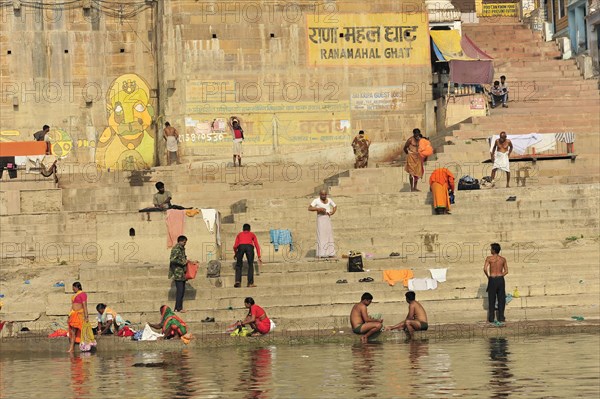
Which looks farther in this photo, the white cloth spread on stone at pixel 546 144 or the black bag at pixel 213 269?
the white cloth spread on stone at pixel 546 144

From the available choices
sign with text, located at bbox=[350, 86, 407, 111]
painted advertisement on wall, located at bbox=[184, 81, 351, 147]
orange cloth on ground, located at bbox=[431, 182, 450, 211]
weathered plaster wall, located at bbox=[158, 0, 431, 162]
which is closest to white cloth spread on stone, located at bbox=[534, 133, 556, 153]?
orange cloth on ground, located at bbox=[431, 182, 450, 211]

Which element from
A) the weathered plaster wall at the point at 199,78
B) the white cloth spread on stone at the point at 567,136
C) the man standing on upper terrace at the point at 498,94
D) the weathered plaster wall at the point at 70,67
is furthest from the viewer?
the weathered plaster wall at the point at 70,67

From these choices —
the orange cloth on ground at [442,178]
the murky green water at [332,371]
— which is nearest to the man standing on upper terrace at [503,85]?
the orange cloth on ground at [442,178]

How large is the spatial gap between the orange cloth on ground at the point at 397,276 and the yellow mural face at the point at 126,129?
13583mm

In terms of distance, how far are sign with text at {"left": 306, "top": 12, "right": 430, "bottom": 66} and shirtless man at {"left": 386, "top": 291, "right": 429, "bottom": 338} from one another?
1385 centimetres

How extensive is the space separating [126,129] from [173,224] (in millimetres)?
11526

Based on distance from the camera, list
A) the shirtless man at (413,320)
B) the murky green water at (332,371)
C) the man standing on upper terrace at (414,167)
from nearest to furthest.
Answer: the murky green water at (332,371), the shirtless man at (413,320), the man standing on upper terrace at (414,167)

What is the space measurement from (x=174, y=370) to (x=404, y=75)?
17.5 metres

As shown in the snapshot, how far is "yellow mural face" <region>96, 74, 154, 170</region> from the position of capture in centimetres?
3481

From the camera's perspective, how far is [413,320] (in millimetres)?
20094

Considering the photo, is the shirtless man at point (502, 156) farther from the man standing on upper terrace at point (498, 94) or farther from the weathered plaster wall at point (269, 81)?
the weathered plaster wall at point (269, 81)

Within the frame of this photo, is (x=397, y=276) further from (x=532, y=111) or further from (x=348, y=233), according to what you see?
(x=532, y=111)

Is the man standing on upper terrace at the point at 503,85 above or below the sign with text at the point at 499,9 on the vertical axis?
below

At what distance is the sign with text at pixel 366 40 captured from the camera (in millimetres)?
33312
